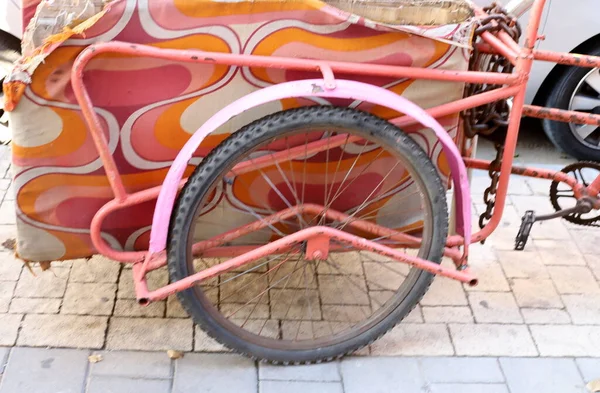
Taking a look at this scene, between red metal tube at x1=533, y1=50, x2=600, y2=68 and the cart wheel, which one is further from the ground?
red metal tube at x1=533, y1=50, x2=600, y2=68

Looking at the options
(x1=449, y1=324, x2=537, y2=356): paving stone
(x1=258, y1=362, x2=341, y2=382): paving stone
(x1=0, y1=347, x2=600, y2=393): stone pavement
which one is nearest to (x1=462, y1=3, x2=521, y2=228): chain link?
(x1=449, y1=324, x2=537, y2=356): paving stone

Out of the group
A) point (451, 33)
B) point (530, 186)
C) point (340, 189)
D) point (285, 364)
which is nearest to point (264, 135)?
point (340, 189)

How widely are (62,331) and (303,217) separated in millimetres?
1066

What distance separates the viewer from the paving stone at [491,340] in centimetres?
276

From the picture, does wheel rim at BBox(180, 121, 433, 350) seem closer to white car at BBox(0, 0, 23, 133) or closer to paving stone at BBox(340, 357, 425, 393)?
paving stone at BBox(340, 357, 425, 393)

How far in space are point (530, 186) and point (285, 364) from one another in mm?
1903

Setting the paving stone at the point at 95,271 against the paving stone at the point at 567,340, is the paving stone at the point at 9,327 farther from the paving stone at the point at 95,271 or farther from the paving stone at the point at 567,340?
the paving stone at the point at 567,340

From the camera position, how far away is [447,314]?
293cm

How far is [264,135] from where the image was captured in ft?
7.23

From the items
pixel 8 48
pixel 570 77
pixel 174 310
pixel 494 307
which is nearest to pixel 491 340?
pixel 494 307

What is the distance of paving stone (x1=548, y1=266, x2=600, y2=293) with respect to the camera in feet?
10.2

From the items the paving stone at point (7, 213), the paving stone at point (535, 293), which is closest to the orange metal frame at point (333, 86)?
the paving stone at point (535, 293)

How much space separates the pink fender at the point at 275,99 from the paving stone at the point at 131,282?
66cm

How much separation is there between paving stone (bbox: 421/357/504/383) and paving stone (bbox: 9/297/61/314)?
1.53 meters
